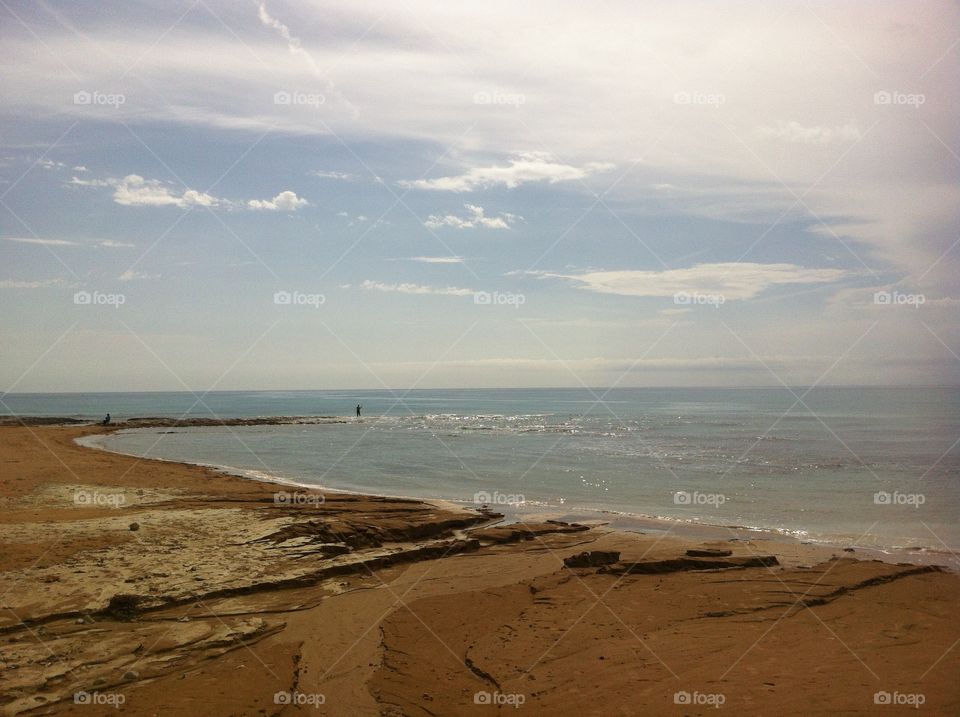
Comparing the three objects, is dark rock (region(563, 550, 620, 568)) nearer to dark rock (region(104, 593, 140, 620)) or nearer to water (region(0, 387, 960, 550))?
water (region(0, 387, 960, 550))

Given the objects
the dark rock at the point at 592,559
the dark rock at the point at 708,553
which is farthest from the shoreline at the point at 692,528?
the dark rock at the point at 592,559

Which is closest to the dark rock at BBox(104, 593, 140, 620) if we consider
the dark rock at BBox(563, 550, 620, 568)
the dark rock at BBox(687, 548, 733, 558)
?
the dark rock at BBox(563, 550, 620, 568)

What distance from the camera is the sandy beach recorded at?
7.66m

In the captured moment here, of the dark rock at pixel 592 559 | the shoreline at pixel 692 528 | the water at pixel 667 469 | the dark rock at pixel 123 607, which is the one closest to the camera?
the dark rock at pixel 123 607

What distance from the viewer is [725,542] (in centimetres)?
1530

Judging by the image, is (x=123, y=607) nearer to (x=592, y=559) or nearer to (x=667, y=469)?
(x=592, y=559)

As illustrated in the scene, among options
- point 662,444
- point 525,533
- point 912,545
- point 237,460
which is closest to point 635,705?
point 525,533

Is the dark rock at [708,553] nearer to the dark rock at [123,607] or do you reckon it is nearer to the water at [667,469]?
the water at [667,469]

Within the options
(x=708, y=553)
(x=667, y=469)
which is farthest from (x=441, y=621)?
(x=667, y=469)

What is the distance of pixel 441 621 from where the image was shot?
1021 centimetres

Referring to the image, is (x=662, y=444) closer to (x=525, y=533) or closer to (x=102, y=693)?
(x=525, y=533)

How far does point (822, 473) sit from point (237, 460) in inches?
1182

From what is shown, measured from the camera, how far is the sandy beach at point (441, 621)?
7.66 meters

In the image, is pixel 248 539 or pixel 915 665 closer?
pixel 915 665
